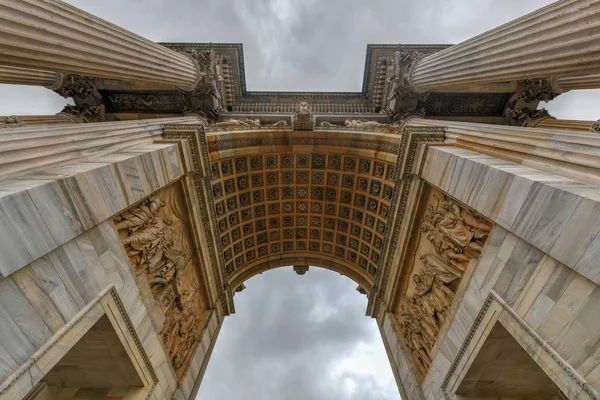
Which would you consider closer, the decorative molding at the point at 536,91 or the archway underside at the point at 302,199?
the archway underside at the point at 302,199

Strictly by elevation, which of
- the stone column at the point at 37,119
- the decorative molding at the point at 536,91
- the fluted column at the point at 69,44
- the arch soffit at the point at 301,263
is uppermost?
the fluted column at the point at 69,44

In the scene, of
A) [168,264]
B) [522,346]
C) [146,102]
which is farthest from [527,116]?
[146,102]

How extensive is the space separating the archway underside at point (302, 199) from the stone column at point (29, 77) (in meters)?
8.14

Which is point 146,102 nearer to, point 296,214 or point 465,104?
point 296,214

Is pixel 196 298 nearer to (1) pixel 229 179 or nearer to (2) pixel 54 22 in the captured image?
(1) pixel 229 179

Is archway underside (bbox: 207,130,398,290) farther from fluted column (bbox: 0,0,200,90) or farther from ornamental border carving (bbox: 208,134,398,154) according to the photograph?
fluted column (bbox: 0,0,200,90)

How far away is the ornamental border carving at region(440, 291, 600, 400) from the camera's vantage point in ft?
12.2

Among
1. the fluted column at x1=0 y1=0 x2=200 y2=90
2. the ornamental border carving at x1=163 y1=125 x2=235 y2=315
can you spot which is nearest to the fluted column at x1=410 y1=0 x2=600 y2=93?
the ornamental border carving at x1=163 y1=125 x2=235 y2=315

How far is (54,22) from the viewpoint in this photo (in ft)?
20.6

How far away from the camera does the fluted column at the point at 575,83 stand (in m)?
10.7

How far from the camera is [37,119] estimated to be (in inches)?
459

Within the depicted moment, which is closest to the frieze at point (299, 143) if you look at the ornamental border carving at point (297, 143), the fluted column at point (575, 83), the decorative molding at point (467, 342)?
the ornamental border carving at point (297, 143)

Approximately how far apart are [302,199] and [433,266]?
7372mm

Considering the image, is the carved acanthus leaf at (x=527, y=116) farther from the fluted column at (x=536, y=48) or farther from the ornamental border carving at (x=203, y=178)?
the ornamental border carving at (x=203, y=178)
